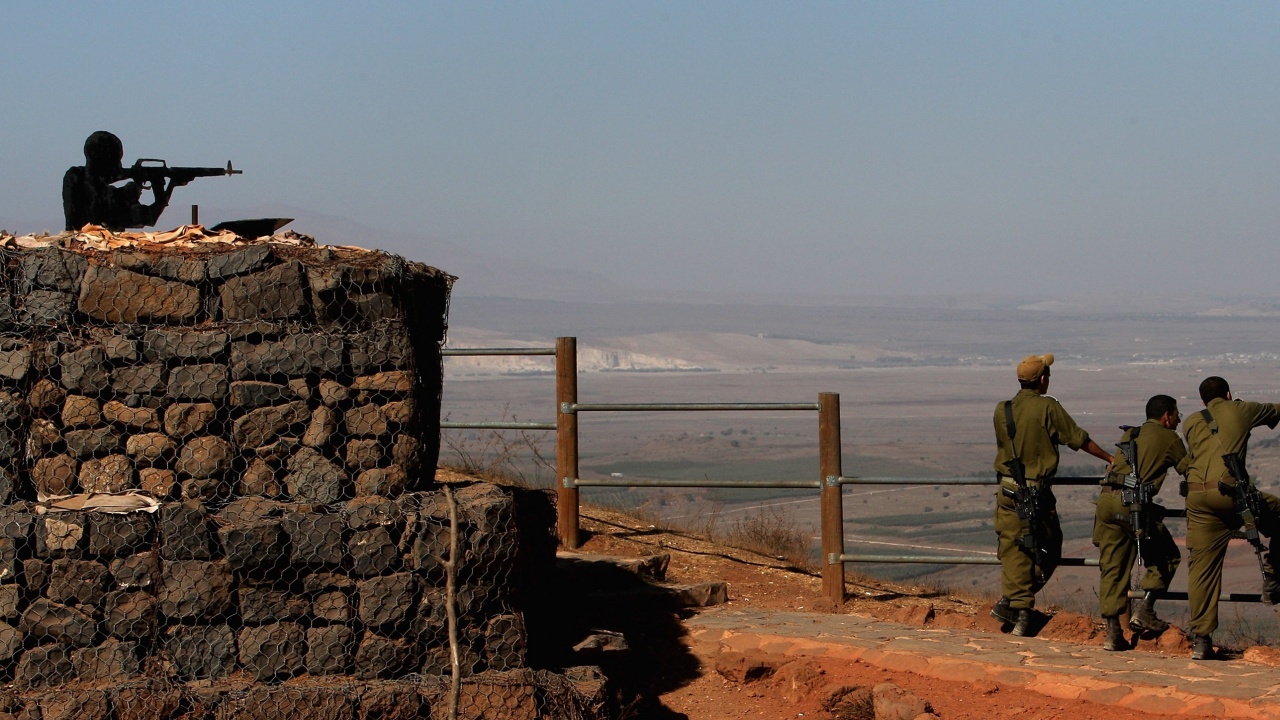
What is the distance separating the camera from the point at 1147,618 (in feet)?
23.3

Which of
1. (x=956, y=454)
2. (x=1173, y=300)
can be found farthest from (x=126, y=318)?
(x=1173, y=300)

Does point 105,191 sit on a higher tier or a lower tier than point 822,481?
higher

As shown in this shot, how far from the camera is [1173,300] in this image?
529 ft

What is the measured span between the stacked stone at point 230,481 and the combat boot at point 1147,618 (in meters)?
3.42

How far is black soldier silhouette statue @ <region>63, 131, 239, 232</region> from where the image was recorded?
7203 mm

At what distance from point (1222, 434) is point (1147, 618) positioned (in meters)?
1.11

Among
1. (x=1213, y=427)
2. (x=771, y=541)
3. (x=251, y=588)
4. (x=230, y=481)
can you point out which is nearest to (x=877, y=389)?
(x=771, y=541)

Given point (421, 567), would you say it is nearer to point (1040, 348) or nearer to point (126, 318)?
point (126, 318)

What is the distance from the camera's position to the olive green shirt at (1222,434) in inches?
262

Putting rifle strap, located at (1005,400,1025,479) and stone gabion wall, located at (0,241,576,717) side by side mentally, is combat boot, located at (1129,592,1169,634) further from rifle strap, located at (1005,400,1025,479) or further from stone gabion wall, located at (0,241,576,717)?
stone gabion wall, located at (0,241,576,717)

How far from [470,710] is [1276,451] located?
53.2 m

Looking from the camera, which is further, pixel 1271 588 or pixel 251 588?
pixel 1271 588

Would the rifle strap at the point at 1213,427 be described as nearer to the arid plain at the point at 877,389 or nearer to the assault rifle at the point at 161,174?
the arid plain at the point at 877,389

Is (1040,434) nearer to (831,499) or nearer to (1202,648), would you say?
(1202,648)
